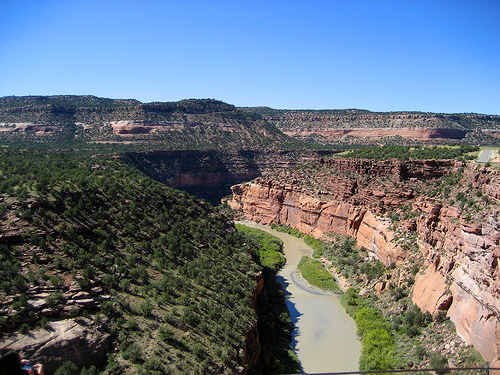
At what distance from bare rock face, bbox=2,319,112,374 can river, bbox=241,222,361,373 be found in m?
13.6

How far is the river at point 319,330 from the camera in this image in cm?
2491

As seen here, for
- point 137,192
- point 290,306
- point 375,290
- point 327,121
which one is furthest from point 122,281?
point 327,121

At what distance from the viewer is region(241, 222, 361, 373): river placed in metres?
24.9

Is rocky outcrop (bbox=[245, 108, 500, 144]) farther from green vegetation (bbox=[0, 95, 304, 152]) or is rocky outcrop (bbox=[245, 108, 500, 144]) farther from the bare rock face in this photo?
the bare rock face

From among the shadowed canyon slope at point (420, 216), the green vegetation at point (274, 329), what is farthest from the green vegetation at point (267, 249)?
the shadowed canyon slope at point (420, 216)

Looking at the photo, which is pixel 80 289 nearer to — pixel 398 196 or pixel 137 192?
pixel 137 192

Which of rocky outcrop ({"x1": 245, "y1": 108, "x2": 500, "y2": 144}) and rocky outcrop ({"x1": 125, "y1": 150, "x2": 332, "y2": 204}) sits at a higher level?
rocky outcrop ({"x1": 245, "y1": 108, "x2": 500, "y2": 144})

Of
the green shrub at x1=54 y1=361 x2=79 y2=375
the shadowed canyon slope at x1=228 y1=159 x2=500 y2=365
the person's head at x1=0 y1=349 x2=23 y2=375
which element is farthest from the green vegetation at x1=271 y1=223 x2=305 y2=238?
the person's head at x1=0 y1=349 x2=23 y2=375

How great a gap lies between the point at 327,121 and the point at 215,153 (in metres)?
51.7

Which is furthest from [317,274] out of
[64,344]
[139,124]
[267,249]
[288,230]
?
[139,124]

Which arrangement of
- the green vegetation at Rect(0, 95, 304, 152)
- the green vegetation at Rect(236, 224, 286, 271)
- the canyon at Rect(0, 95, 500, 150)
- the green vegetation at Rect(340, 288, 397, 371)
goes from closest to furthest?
the green vegetation at Rect(340, 288, 397, 371) < the green vegetation at Rect(236, 224, 286, 271) < the green vegetation at Rect(0, 95, 304, 152) < the canyon at Rect(0, 95, 500, 150)

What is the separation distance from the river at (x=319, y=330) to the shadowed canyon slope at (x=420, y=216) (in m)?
6.09

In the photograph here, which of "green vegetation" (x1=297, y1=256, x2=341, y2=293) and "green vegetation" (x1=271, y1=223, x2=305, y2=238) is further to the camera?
"green vegetation" (x1=271, y1=223, x2=305, y2=238)

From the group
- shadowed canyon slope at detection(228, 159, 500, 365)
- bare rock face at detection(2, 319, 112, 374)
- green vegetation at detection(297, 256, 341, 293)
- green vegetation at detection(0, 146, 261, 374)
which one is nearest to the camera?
bare rock face at detection(2, 319, 112, 374)
